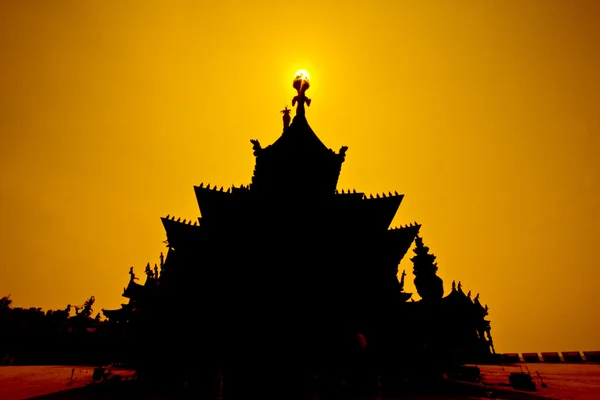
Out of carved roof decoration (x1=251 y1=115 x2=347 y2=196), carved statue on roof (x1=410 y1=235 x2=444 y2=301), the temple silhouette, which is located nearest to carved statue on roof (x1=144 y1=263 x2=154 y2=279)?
the temple silhouette

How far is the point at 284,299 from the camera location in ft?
36.4

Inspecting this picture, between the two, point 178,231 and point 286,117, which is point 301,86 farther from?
point 178,231

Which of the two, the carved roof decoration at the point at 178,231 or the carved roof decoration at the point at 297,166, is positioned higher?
the carved roof decoration at the point at 297,166

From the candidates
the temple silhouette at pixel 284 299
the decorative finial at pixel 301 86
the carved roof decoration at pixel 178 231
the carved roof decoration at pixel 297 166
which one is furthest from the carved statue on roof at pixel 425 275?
the carved roof decoration at pixel 178 231

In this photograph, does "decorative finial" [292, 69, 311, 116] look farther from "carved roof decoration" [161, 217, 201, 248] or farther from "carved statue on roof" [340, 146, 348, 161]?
"carved roof decoration" [161, 217, 201, 248]

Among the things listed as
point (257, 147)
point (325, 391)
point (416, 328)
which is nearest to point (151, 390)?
point (325, 391)

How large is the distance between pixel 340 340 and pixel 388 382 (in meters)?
2.60

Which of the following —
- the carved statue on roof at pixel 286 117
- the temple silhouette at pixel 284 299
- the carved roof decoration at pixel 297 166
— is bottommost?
the temple silhouette at pixel 284 299

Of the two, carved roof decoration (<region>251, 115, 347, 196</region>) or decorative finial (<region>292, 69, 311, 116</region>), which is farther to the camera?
decorative finial (<region>292, 69, 311, 116</region>)

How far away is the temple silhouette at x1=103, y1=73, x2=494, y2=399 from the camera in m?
9.80

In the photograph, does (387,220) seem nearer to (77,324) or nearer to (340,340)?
(340,340)

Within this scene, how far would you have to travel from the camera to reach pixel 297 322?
421 inches

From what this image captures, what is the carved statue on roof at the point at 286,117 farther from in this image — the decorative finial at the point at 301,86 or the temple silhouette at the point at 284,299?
the temple silhouette at the point at 284,299

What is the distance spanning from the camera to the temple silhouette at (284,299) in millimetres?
9797
